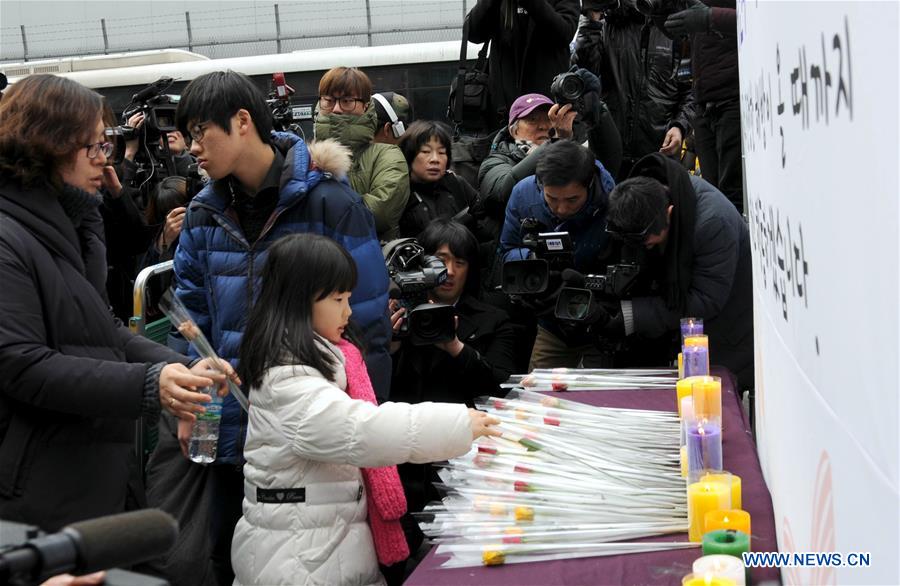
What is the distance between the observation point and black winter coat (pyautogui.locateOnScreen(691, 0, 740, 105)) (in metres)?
4.50

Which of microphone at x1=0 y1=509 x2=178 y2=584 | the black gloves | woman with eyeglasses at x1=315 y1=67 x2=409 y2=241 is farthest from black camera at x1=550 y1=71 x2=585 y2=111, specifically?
microphone at x1=0 y1=509 x2=178 y2=584

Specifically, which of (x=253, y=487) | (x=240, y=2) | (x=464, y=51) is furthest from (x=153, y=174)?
(x=240, y=2)

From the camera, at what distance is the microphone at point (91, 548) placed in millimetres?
913

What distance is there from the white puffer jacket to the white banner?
2.73 feet

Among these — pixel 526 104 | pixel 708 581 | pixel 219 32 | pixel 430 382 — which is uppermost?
pixel 219 32

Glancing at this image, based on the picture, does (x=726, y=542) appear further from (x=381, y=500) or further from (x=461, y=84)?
(x=461, y=84)

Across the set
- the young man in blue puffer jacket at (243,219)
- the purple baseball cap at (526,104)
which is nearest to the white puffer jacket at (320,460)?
the young man in blue puffer jacket at (243,219)

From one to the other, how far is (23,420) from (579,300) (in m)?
2.06

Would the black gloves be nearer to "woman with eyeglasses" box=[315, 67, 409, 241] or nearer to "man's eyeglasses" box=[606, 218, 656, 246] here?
"man's eyeglasses" box=[606, 218, 656, 246]

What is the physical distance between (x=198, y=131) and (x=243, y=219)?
28 cm

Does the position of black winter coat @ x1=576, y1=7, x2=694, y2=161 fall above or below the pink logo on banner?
above

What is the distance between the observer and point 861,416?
1.07 meters

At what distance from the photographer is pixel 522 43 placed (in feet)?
18.5

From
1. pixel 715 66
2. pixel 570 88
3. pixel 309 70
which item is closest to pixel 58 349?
pixel 570 88
